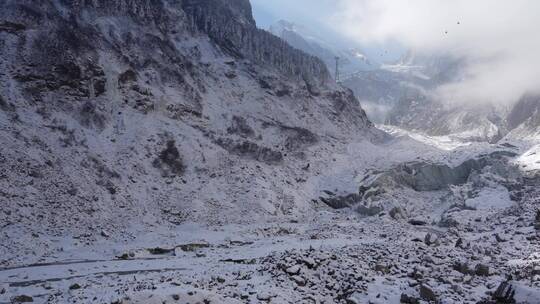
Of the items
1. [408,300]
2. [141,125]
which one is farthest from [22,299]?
[141,125]

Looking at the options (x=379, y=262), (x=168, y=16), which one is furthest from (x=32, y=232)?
(x=168, y=16)

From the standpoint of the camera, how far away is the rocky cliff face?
1270 inches

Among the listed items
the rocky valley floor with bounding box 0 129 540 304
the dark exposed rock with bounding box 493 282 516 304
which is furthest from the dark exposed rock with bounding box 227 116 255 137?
the dark exposed rock with bounding box 493 282 516 304

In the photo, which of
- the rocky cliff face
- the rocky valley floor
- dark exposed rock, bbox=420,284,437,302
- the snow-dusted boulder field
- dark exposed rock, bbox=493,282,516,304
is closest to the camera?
dark exposed rock, bbox=493,282,516,304

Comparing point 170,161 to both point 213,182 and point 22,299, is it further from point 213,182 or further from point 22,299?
point 22,299

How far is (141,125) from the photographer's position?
44.8 m

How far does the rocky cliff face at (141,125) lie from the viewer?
106ft

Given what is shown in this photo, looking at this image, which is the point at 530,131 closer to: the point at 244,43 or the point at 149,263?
the point at 244,43

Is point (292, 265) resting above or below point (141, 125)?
below

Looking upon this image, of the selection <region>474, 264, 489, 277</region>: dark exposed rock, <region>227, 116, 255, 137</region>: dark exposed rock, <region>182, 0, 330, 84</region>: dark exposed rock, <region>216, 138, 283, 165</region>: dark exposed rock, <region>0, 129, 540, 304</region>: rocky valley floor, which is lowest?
<region>0, 129, 540, 304</region>: rocky valley floor

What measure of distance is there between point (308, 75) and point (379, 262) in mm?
62182

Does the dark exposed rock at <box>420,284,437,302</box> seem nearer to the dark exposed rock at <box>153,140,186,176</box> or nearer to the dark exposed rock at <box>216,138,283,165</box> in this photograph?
the dark exposed rock at <box>153,140,186,176</box>

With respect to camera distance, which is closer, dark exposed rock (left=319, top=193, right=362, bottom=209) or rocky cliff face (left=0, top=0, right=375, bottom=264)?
rocky cliff face (left=0, top=0, right=375, bottom=264)

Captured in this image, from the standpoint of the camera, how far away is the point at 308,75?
78.9 meters
